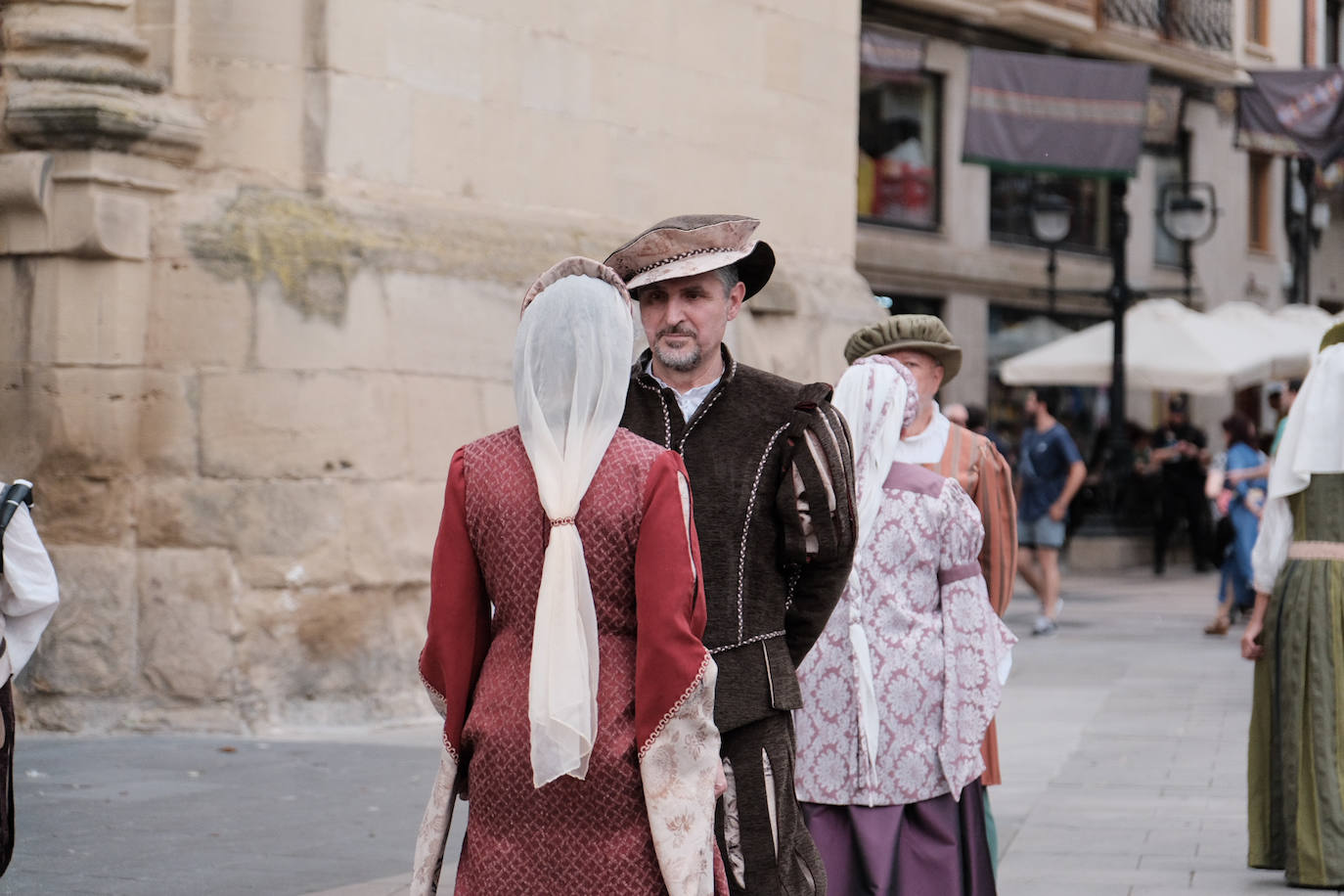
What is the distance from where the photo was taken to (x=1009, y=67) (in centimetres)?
2005

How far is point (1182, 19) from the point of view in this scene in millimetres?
29516

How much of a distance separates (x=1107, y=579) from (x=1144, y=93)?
5.16m

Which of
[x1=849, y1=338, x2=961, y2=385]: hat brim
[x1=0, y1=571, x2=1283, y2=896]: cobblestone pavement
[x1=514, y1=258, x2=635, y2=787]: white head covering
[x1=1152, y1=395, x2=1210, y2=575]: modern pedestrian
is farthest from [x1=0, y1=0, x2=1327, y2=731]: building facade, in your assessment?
[x1=1152, y1=395, x2=1210, y2=575]: modern pedestrian

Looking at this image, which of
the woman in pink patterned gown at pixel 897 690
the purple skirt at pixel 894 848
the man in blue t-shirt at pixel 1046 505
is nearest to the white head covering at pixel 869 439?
the woman in pink patterned gown at pixel 897 690

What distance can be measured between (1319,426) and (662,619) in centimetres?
378

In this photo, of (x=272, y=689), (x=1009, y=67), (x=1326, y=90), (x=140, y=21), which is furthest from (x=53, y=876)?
(x=1326, y=90)

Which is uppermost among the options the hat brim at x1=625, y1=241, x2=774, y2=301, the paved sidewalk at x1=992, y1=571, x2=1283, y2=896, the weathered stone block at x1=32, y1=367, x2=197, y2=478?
the hat brim at x1=625, y1=241, x2=774, y2=301

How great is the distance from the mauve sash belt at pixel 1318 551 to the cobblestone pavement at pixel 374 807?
109 centimetres

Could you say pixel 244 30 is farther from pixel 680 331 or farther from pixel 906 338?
pixel 680 331

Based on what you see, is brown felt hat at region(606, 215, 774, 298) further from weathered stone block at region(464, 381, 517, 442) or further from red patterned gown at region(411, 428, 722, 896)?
weathered stone block at region(464, 381, 517, 442)

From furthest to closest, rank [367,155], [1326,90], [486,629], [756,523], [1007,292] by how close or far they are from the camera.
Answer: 1. [1007,292]
2. [1326,90]
3. [367,155]
4. [756,523]
5. [486,629]

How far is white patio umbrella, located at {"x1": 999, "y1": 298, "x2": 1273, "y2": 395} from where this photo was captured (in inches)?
842

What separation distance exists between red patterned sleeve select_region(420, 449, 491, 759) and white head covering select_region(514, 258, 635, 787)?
0.17m

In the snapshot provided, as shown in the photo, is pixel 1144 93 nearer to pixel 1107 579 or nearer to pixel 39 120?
pixel 1107 579
